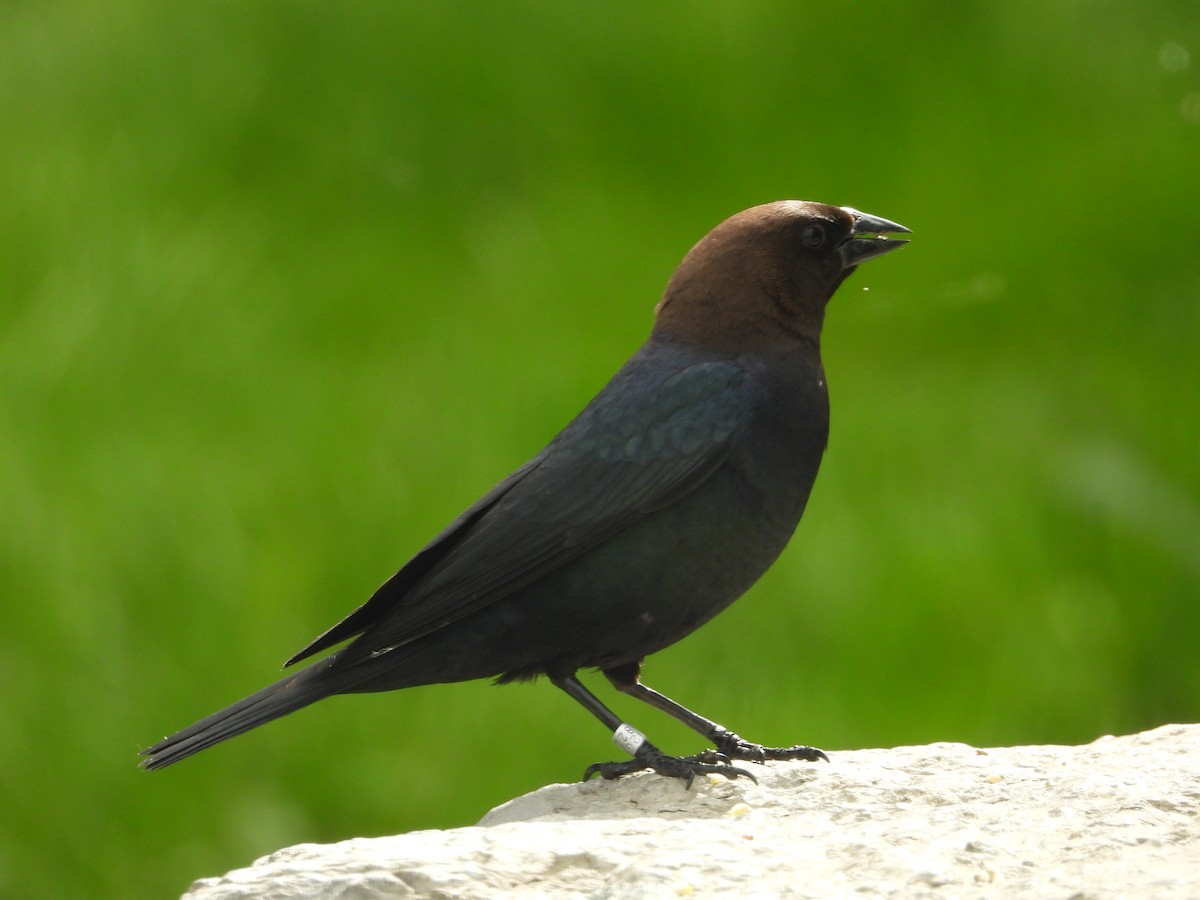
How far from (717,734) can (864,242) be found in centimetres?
136

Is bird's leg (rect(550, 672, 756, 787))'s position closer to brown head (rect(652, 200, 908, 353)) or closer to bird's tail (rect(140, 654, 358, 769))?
bird's tail (rect(140, 654, 358, 769))

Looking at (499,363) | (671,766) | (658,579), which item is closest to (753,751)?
(671,766)

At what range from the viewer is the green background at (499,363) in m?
5.85

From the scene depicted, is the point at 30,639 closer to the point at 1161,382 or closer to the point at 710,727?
the point at 710,727

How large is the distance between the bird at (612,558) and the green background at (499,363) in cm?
209

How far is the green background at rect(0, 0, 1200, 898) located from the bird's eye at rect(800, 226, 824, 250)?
218cm

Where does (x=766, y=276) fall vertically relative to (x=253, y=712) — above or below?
above

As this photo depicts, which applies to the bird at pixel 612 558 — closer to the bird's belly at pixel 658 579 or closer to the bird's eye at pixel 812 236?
the bird's belly at pixel 658 579

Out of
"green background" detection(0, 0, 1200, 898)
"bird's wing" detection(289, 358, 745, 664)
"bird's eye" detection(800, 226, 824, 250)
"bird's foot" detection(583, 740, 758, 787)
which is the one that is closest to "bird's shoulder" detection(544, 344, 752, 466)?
"bird's wing" detection(289, 358, 745, 664)

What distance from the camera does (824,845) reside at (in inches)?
114

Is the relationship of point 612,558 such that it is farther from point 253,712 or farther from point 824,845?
point 824,845

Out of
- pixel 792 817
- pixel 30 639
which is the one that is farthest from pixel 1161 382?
pixel 30 639

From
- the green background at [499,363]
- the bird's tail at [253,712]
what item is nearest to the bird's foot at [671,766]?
the bird's tail at [253,712]

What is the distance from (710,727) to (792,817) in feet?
2.35
